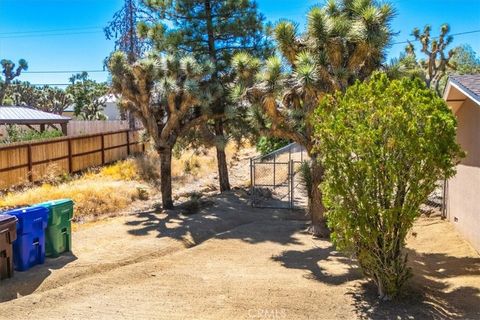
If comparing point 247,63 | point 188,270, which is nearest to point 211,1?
point 247,63

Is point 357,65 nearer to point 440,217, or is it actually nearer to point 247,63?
point 247,63

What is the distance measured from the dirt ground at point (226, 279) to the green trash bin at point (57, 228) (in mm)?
328

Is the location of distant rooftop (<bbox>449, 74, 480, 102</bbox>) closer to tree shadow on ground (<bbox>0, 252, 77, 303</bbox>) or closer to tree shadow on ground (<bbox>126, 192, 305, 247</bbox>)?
tree shadow on ground (<bbox>126, 192, 305, 247</bbox>)

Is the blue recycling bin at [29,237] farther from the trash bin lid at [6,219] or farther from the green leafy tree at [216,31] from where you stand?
the green leafy tree at [216,31]

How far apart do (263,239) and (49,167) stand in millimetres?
11008

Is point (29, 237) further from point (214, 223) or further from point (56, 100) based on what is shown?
point (56, 100)

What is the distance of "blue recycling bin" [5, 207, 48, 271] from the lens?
8.19 meters

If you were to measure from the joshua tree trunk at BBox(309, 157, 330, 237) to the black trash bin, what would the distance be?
6422mm

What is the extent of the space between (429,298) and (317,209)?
487cm

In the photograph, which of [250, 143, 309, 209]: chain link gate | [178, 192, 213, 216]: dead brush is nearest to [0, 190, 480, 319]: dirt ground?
[178, 192, 213, 216]: dead brush

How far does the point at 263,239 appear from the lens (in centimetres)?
1095

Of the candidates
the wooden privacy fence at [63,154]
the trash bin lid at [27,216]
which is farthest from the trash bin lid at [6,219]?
the wooden privacy fence at [63,154]

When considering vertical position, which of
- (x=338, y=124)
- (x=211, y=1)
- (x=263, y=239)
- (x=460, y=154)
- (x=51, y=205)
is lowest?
Result: (x=263, y=239)

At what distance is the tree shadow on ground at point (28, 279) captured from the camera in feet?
23.7
